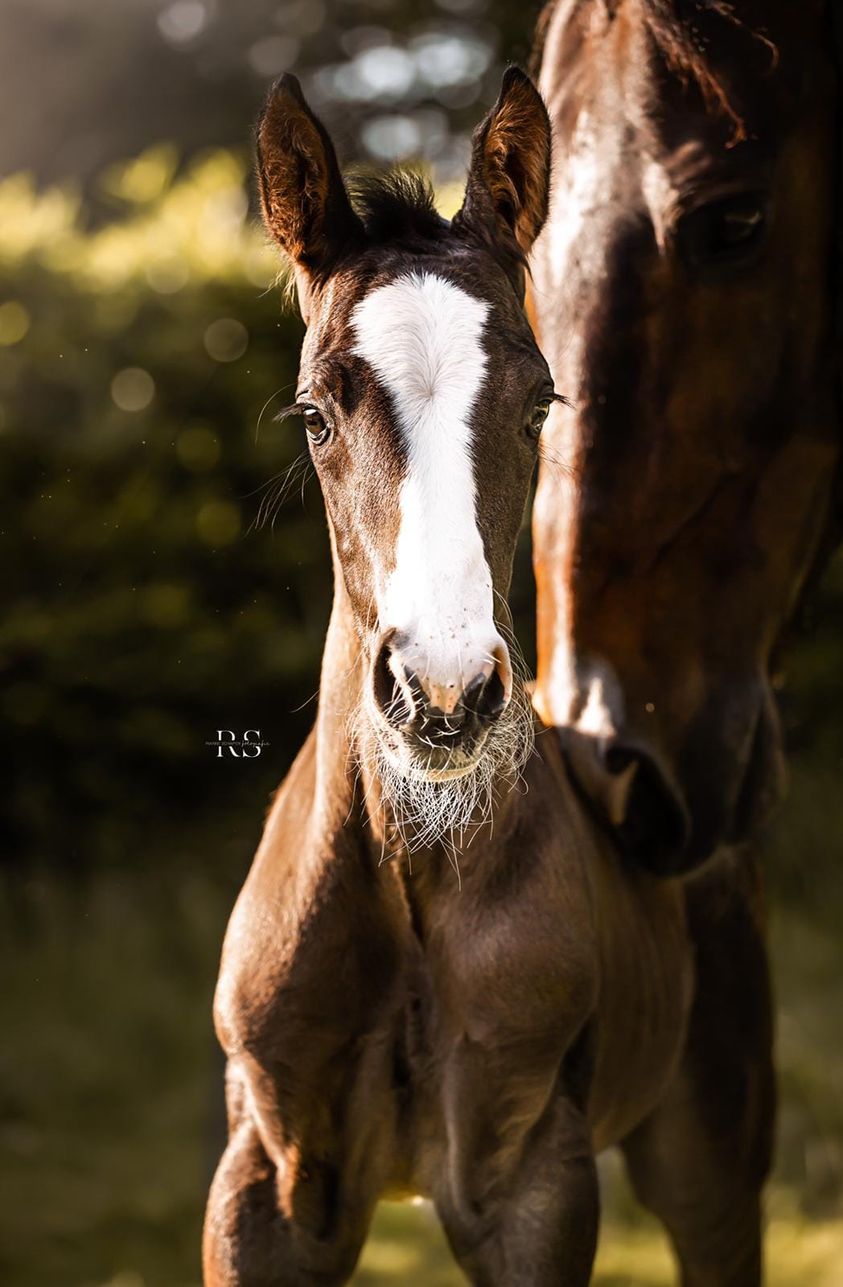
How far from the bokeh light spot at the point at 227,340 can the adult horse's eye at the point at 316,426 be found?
3.12 m

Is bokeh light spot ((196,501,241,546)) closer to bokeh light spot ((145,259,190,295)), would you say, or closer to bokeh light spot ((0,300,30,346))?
bokeh light spot ((145,259,190,295))

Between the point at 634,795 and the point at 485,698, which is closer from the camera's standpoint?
the point at 485,698

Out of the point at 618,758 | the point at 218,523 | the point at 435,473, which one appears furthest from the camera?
the point at 218,523

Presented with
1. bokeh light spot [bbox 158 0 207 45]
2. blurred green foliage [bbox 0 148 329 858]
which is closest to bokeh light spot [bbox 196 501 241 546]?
blurred green foliage [bbox 0 148 329 858]

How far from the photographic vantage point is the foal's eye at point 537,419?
190 cm

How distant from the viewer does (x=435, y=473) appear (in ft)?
5.63

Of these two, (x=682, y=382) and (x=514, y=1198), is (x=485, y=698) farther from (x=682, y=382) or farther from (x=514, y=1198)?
(x=682, y=382)

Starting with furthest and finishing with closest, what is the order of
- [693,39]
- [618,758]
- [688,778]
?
[693,39] < [688,778] < [618,758]

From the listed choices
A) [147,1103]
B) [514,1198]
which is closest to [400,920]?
[514,1198]

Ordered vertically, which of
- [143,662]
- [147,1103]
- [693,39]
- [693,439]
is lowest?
[147,1103]

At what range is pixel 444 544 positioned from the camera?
1664 millimetres

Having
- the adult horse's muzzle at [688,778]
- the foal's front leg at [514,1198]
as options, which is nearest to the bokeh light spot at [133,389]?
the adult horse's muzzle at [688,778]

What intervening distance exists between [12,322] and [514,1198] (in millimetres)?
3809

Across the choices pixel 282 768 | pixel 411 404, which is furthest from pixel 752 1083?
pixel 282 768
